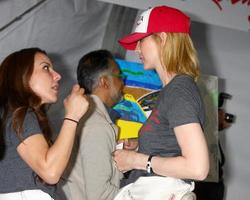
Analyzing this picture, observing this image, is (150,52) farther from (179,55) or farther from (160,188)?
(160,188)

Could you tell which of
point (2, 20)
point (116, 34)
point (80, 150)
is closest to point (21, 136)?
point (80, 150)

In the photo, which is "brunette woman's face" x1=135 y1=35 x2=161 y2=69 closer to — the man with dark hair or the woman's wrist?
the woman's wrist

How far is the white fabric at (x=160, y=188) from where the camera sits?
1.02 m

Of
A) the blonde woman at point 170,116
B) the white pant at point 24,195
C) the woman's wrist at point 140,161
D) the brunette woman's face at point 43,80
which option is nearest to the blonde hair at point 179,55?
the blonde woman at point 170,116

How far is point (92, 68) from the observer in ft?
5.46

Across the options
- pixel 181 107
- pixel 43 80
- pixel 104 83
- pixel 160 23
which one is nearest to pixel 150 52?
pixel 160 23

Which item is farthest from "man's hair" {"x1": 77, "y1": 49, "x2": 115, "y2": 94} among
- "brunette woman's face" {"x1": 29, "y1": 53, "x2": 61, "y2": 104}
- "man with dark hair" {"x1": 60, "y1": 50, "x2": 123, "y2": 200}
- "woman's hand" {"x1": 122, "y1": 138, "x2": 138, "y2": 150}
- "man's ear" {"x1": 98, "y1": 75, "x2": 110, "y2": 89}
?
"brunette woman's face" {"x1": 29, "y1": 53, "x2": 61, "y2": 104}

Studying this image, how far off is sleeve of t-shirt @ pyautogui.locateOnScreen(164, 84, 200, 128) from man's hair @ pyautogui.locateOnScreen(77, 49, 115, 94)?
68 cm

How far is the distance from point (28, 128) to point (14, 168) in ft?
0.40

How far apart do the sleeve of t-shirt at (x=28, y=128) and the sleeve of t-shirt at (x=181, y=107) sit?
36cm

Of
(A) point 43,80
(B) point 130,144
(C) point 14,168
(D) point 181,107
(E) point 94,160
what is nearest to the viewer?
(D) point 181,107

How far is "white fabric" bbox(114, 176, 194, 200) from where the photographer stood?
3.35 ft

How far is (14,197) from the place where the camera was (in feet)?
3.46

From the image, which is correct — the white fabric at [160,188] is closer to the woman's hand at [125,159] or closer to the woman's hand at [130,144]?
the woman's hand at [125,159]
